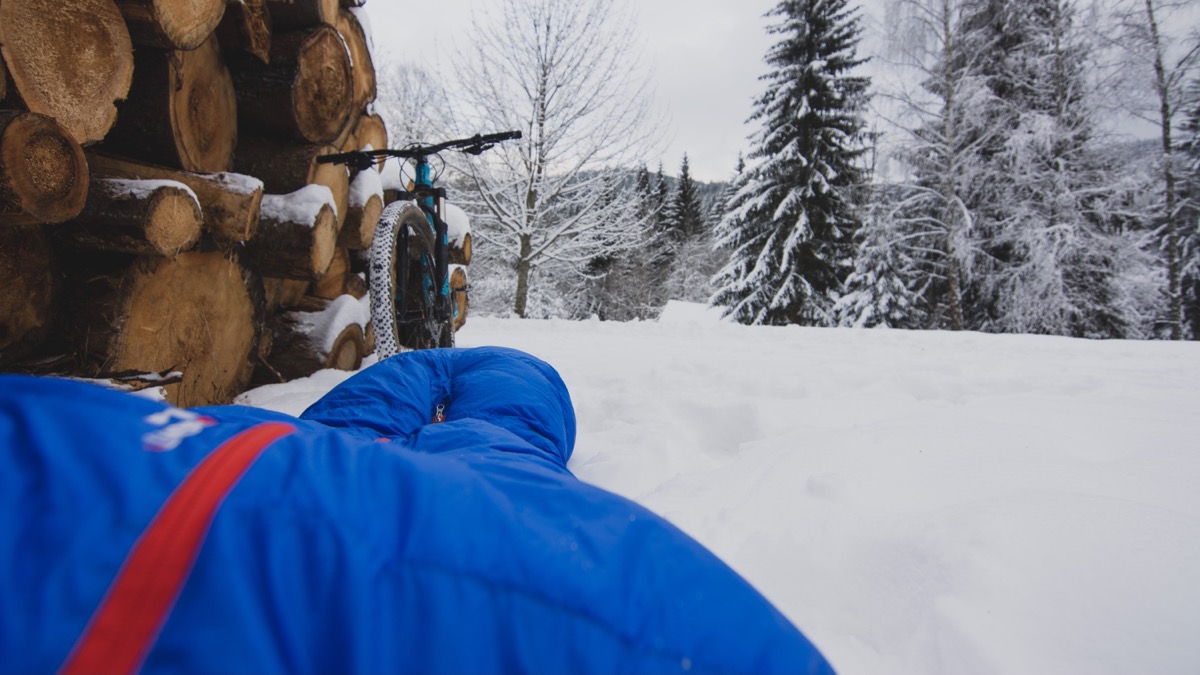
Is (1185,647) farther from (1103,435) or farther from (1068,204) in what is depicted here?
(1068,204)

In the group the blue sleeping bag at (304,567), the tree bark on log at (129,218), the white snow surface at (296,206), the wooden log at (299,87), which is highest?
the wooden log at (299,87)

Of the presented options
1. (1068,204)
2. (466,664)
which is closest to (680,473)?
(466,664)

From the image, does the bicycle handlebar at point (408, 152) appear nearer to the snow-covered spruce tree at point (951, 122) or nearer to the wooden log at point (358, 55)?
the wooden log at point (358, 55)

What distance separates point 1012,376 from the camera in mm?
2822

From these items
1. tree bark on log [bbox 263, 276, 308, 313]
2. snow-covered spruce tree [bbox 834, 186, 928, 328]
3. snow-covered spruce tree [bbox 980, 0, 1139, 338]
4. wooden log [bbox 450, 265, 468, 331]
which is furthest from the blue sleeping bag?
snow-covered spruce tree [bbox 834, 186, 928, 328]

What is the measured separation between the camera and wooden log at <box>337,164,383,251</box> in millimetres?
2990

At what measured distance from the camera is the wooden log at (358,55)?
2.64m

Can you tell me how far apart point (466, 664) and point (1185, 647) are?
1.09 m

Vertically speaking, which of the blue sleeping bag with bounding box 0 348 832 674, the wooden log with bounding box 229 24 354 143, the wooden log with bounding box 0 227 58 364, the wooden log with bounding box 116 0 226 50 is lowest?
the blue sleeping bag with bounding box 0 348 832 674

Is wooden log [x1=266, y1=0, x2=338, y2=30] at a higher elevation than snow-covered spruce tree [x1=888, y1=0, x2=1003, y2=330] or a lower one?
lower

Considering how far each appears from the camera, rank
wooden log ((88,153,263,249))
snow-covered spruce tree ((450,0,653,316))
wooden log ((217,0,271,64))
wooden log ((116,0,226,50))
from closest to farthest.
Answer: wooden log ((116,0,226,50)) < wooden log ((88,153,263,249)) < wooden log ((217,0,271,64)) < snow-covered spruce tree ((450,0,653,316))

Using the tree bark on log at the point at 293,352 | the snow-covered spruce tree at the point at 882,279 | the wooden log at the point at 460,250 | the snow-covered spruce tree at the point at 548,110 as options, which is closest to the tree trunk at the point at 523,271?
the snow-covered spruce tree at the point at 548,110

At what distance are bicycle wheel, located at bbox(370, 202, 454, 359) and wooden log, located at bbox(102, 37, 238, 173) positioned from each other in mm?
686

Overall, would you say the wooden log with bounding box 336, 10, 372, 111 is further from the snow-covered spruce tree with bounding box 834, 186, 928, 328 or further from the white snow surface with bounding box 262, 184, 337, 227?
the snow-covered spruce tree with bounding box 834, 186, 928, 328
